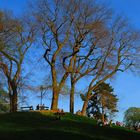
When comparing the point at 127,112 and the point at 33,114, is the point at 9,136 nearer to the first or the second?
the point at 33,114

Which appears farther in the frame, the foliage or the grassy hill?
the foliage

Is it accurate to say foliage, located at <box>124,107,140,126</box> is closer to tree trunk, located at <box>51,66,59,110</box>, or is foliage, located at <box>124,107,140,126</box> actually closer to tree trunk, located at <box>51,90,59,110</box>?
tree trunk, located at <box>51,66,59,110</box>

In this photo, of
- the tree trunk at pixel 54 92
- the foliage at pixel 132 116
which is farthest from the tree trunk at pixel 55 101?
the foliage at pixel 132 116

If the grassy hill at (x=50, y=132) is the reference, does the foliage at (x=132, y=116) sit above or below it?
above

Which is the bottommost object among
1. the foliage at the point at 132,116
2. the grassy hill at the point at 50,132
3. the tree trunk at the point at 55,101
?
the grassy hill at the point at 50,132

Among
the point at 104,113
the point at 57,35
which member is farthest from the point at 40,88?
the point at 104,113

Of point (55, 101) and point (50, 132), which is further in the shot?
point (55, 101)

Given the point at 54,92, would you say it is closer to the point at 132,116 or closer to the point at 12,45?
the point at 12,45

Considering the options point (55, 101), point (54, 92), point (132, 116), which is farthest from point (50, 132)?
point (132, 116)

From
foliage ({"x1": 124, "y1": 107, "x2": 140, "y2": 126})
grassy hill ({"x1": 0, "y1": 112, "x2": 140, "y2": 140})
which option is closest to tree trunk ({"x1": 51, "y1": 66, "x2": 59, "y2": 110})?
grassy hill ({"x1": 0, "y1": 112, "x2": 140, "y2": 140})

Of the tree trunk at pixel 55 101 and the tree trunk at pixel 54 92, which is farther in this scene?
the tree trunk at pixel 54 92

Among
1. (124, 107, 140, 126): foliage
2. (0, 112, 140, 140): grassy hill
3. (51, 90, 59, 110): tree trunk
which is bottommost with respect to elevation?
(0, 112, 140, 140): grassy hill

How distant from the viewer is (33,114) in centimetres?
4275

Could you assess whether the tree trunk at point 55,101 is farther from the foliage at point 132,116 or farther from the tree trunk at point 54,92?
the foliage at point 132,116
